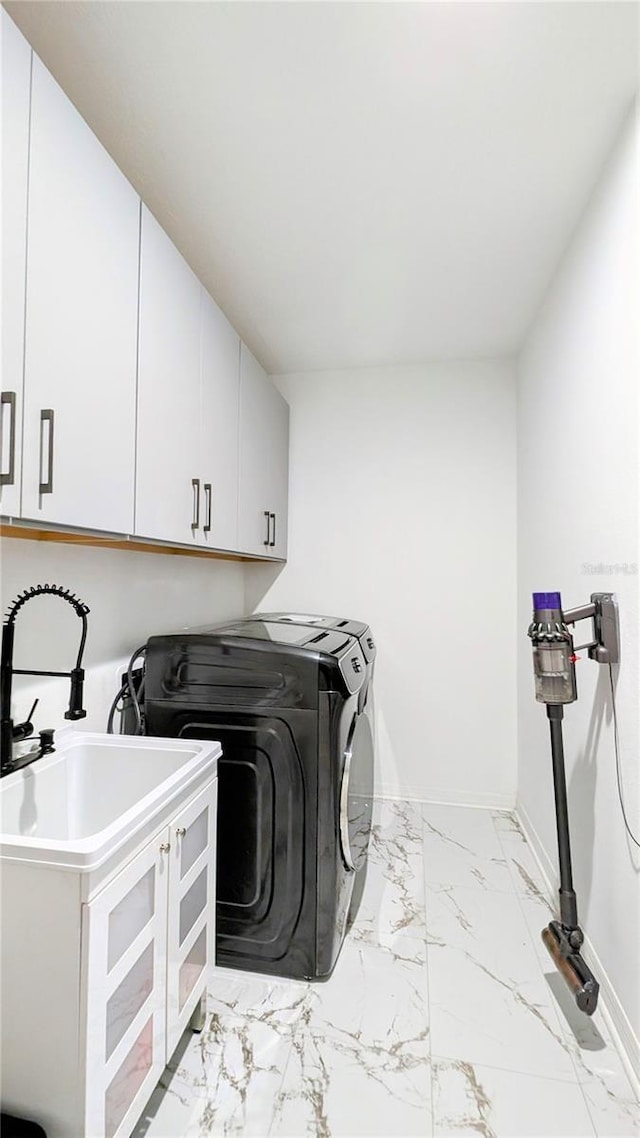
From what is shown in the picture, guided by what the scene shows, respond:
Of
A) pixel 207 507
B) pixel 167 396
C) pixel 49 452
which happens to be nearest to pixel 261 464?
pixel 207 507

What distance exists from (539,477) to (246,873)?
1.92m

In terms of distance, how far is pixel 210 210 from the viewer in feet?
5.69

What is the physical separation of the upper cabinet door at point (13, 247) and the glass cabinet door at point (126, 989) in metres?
0.73

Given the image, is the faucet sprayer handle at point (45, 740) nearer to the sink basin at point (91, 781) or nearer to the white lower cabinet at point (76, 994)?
the sink basin at point (91, 781)

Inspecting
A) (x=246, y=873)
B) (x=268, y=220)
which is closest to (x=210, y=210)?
(x=268, y=220)

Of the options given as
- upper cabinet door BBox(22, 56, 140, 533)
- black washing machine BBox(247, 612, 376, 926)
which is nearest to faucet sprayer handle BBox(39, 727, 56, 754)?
upper cabinet door BBox(22, 56, 140, 533)

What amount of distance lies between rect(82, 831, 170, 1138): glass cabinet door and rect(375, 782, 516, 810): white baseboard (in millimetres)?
1938

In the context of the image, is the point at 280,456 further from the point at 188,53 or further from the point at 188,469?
the point at 188,53

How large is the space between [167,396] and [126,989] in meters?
1.41

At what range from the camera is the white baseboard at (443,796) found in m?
2.81

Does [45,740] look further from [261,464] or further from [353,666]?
[261,464]

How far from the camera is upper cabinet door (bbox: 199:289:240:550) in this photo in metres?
1.83

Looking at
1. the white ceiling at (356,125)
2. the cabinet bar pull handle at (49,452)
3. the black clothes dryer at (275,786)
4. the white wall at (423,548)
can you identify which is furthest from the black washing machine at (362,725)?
the white ceiling at (356,125)

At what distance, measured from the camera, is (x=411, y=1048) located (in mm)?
1360
